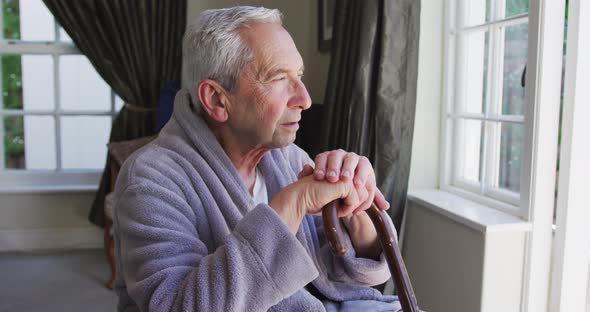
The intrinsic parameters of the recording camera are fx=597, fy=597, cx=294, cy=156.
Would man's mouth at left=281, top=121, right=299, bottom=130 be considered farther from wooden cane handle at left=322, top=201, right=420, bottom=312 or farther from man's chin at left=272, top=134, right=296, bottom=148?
wooden cane handle at left=322, top=201, right=420, bottom=312

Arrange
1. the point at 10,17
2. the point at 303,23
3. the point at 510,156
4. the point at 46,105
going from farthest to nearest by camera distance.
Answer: the point at 46,105
the point at 10,17
the point at 303,23
the point at 510,156

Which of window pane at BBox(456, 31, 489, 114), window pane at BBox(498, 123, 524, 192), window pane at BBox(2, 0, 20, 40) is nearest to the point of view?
window pane at BBox(498, 123, 524, 192)

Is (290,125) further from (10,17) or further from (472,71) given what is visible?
(10,17)

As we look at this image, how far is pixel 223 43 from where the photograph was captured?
1271mm

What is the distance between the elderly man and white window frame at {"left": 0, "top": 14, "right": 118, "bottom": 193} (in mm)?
3109

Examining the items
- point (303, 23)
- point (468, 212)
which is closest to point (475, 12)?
point (468, 212)

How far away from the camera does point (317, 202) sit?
115 centimetres

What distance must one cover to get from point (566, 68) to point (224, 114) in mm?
1086

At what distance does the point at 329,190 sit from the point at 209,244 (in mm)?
283

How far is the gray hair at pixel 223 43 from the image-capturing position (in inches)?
50.2

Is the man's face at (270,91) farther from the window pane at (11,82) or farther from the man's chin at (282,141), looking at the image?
the window pane at (11,82)

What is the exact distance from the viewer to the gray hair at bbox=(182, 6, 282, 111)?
128 cm

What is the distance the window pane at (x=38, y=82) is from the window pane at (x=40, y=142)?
10 cm

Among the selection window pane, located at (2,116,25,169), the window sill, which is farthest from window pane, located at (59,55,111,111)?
the window sill
